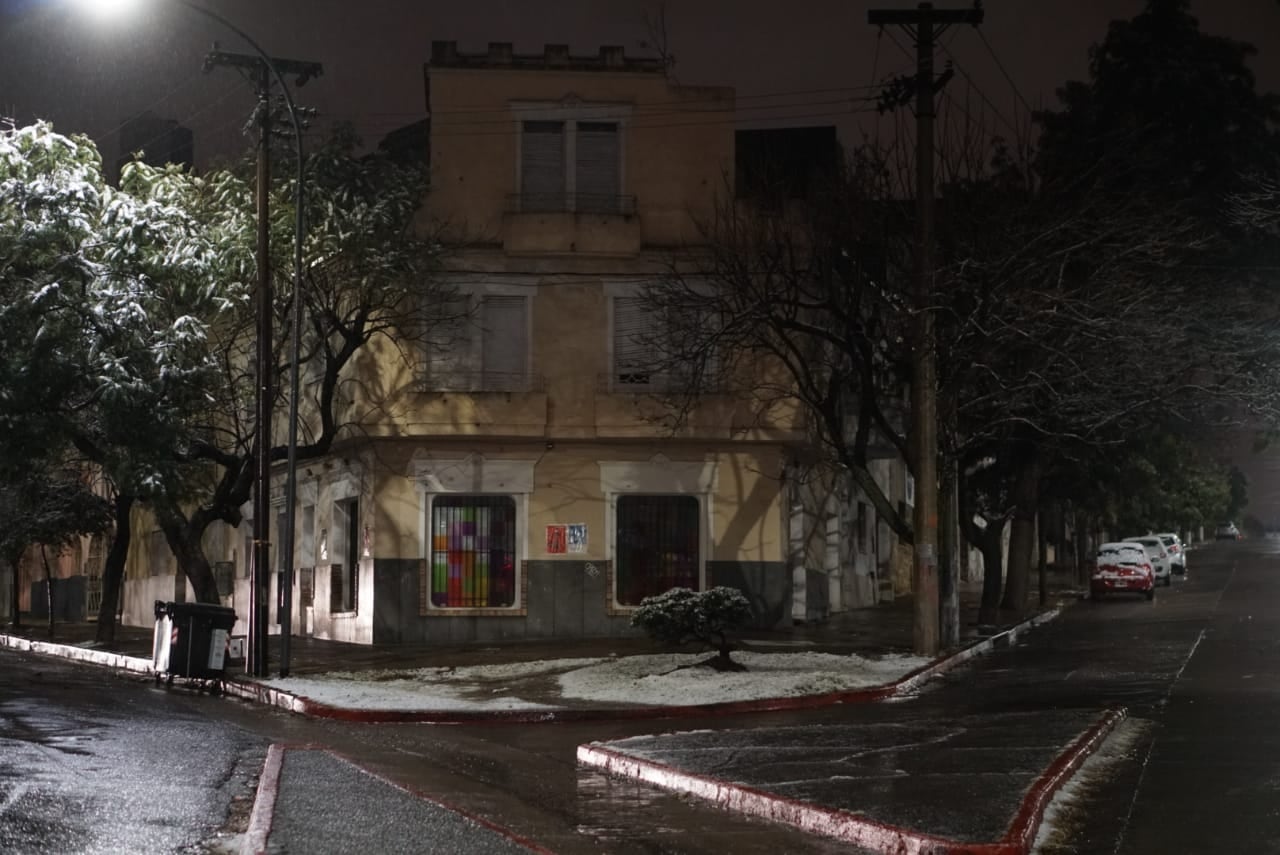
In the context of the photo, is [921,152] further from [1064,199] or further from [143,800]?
[143,800]

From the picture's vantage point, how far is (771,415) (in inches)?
1246

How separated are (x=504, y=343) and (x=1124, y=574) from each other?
20.9m

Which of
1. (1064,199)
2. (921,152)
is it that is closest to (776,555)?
(1064,199)

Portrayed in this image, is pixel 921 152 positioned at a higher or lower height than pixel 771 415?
higher

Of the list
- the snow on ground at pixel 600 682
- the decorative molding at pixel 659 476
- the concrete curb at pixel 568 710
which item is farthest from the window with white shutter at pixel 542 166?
the concrete curb at pixel 568 710

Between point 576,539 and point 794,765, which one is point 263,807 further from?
point 576,539

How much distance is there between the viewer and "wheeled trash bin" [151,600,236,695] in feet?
74.5

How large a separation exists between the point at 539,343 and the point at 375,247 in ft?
13.6

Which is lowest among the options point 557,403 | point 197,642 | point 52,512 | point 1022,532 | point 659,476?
point 197,642

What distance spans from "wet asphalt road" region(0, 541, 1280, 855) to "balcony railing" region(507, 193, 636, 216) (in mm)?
11720

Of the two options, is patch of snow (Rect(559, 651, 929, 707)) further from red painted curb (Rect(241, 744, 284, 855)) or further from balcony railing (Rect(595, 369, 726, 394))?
balcony railing (Rect(595, 369, 726, 394))

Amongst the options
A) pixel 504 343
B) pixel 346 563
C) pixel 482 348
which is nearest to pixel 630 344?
pixel 504 343

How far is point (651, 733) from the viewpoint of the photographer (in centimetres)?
1684

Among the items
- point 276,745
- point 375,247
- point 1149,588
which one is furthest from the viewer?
point 1149,588
